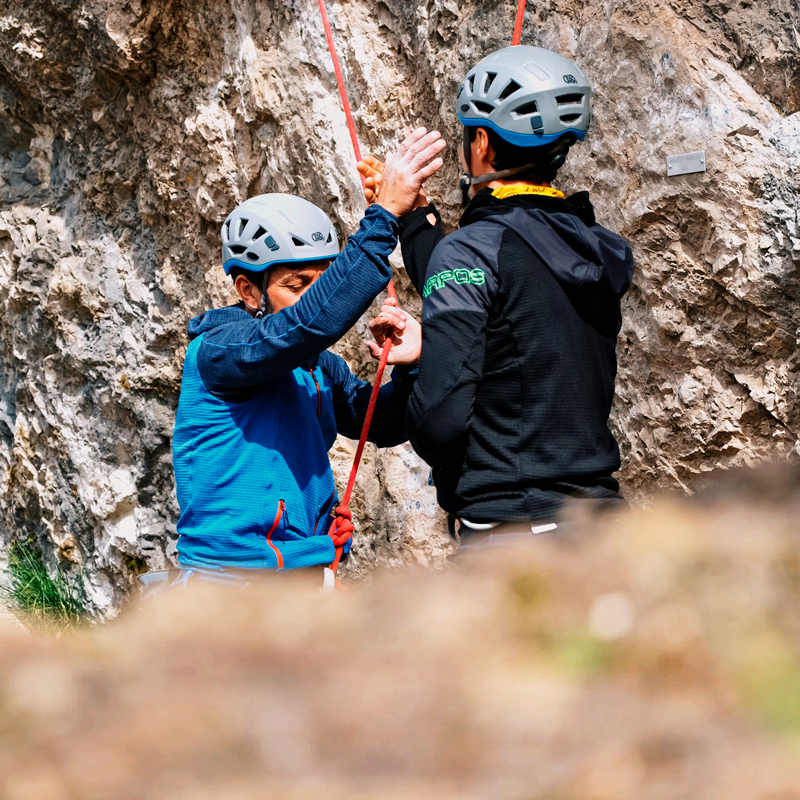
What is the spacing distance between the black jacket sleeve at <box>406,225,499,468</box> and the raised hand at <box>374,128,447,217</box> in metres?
Result: 0.50

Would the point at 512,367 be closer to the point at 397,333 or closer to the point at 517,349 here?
the point at 517,349

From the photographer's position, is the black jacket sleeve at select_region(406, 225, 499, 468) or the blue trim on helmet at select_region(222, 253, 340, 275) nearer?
the black jacket sleeve at select_region(406, 225, 499, 468)

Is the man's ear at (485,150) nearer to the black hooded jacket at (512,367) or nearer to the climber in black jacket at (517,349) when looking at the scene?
→ the climber in black jacket at (517,349)

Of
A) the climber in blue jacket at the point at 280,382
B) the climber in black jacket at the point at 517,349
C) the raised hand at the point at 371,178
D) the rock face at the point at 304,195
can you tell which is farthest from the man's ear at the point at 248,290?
the rock face at the point at 304,195

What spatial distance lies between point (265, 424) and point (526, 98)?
1414mm

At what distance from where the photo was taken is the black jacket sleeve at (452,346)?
2.48m

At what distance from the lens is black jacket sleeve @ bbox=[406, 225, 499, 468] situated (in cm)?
248

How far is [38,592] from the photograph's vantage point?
7816 mm

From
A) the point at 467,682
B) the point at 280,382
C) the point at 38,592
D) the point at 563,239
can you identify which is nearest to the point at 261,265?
the point at 280,382

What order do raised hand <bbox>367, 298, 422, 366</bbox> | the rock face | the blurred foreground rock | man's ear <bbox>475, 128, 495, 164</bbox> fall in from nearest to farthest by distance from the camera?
the blurred foreground rock < man's ear <bbox>475, 128, 495, 164</bbox> < raised hand <bbox>367, 298, 422, 366</bbox> < the rock face

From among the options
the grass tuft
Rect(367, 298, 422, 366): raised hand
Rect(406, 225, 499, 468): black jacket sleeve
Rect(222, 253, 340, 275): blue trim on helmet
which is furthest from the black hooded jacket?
the grass tuft

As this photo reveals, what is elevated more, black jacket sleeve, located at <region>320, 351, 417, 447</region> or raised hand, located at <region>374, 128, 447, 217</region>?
raised hand, located at <region>374, 128, 447, 217</region>

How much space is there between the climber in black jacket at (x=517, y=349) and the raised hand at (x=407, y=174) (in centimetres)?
23

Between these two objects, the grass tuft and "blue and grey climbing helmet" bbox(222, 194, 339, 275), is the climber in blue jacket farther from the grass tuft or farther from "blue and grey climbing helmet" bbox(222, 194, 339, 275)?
the grass tuft
